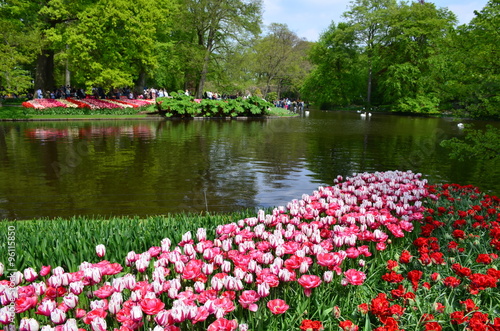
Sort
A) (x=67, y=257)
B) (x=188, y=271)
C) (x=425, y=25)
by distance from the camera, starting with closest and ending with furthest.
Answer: (x=188, y=271), (x=67, y=257), (x=425, y=25)

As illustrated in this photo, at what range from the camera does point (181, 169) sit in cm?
1229

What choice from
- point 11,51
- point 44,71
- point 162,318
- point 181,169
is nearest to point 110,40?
point 44,71

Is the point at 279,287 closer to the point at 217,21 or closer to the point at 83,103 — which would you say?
the point at 83,103

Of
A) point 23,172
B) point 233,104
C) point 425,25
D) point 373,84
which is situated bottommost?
point 23,172

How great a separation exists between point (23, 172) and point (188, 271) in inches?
399

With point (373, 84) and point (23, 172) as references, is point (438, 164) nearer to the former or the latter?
point (23, 172)

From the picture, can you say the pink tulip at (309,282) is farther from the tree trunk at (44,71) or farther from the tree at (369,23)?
the tree at (369,23)

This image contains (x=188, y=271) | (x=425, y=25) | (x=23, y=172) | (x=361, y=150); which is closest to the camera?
(x=188, y=271)

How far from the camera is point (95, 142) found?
17.8 meters

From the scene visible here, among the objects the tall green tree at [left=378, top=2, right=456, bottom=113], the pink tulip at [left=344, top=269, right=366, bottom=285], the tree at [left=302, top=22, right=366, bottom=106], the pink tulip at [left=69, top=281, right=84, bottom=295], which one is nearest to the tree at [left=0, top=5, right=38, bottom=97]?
the pink tulip at [left=69, top=281, right=84, bottom=295]

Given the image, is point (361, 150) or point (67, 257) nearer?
point (67, 257)

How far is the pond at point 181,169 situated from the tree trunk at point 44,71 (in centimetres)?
1528

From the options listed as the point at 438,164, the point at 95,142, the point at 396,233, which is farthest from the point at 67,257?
the point at 95,142

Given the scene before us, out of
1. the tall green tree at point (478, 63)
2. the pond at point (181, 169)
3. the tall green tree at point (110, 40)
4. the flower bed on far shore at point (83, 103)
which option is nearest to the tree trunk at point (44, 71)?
the tall green tree at point (110, 40)
